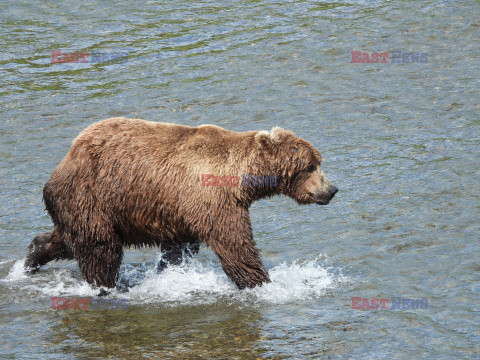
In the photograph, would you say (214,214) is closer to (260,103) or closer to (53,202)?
(53,202)

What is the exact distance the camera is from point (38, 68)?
53.6 feet

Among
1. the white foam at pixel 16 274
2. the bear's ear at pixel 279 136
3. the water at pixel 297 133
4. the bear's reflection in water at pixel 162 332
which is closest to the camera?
the bear's reflection in water at pixel 162 332

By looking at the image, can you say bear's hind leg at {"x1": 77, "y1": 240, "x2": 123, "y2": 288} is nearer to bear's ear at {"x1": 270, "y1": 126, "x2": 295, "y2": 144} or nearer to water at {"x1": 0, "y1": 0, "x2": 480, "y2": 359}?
water at {"x1": 0, "y1": 0, "x2": 480, "y2": 359}

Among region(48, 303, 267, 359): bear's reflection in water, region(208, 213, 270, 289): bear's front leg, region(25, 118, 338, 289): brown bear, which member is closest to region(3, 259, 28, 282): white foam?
region(25, 118, 338, 289): brown bear

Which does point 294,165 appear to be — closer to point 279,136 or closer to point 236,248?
point 279,136

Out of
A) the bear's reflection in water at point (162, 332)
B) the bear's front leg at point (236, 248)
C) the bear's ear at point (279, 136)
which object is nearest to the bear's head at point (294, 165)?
the bear's ear at point (279, 136)

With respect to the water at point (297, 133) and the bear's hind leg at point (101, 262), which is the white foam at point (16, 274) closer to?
the water at point (297, 133)

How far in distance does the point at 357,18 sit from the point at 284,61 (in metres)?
2.66

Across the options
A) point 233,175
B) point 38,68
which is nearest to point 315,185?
point 233,175

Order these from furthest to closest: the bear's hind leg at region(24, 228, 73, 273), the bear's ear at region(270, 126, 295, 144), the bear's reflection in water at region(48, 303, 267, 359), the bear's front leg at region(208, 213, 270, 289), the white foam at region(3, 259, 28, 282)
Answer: the white foam at region(3, 259, 28, 282), the bear's hind leg at region(24, 228, 73, 273), the bear's ear at region(270, 126, 295, 144), the bear's front leg at region(208, 213, 270, 289), the bear's reflection in water at region(48, 303, 267, 359)

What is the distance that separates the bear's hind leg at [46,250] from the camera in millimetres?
8844

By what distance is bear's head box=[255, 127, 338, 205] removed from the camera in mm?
8516

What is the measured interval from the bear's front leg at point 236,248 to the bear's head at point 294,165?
A: 2.23 feet

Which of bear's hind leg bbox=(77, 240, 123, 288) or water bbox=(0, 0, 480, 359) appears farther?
bear's hind leg bbox=(77, 240, 123, 288)
